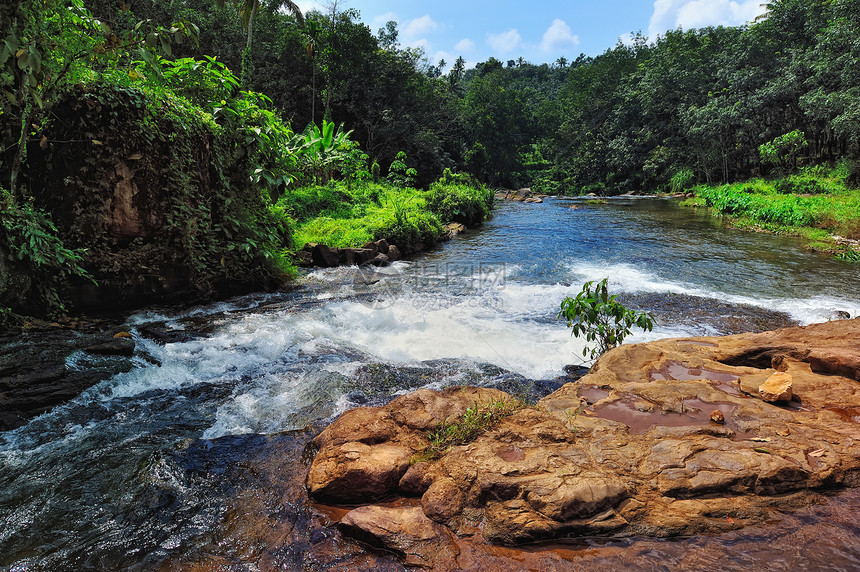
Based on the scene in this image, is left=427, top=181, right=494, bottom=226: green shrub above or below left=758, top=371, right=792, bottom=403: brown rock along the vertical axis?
above

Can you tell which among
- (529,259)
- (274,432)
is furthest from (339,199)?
(274,432)

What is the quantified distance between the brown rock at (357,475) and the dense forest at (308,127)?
14.3 ft

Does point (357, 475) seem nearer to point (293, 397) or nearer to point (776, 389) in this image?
point (293, 397)

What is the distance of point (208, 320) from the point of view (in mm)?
7141

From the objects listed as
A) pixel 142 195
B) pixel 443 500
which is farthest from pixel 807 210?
pixel 142 195

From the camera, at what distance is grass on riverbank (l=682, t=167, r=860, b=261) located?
15.2m

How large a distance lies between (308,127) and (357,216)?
20.5 feet

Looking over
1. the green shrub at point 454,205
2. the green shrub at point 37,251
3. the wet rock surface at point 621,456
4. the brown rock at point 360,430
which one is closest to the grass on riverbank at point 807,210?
the green shrub at point 454,205

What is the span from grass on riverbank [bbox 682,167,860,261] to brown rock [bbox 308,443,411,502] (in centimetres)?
1528

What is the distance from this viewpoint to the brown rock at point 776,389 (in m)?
3.64

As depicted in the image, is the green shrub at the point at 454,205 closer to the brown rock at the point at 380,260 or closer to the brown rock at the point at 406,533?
the brown rock at the point at 380,260

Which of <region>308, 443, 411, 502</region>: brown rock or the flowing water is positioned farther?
<region>308, 443, 411, 502</region>: brown rock

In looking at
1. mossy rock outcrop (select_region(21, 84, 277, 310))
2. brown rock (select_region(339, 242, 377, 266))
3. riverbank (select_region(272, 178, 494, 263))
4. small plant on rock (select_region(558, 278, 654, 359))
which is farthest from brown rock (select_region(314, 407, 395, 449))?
brown rock (select_region(339, 242, 377, 266))

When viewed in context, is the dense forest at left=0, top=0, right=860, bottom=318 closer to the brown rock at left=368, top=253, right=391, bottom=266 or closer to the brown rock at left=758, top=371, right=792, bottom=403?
the brown rock at left=368, top=253, right=391, bottom=266
